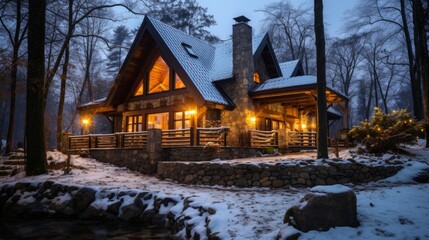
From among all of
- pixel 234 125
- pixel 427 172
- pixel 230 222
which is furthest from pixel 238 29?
pixel 230 222

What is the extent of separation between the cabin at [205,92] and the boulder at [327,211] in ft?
31.7

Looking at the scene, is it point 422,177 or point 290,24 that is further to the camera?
point 290,24

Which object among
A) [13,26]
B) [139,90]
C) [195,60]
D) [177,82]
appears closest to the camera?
[177,82]

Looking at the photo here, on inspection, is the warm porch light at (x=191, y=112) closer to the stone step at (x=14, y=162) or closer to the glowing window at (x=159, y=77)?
the glowing window at (x=159, y=77)

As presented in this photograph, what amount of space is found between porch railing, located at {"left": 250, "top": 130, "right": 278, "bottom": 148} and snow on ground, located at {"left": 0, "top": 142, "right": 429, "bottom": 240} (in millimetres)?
6170

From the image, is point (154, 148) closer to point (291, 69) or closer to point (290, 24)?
point (291, 69)

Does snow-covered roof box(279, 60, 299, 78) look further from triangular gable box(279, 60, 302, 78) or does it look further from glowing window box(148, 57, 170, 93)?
glowing window box(148, 57, 170, 93)

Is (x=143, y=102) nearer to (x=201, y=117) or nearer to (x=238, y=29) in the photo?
(x=201, y=117)

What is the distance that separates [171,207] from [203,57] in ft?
43.4

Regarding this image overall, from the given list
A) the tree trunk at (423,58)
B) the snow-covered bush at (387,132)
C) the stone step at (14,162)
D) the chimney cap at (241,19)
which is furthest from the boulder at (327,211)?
the chimney cap at (241,19)

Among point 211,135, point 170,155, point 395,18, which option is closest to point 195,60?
point 211,135

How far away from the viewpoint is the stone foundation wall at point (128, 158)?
14.2 metres

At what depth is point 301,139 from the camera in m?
17.2

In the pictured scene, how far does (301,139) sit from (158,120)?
867cm
